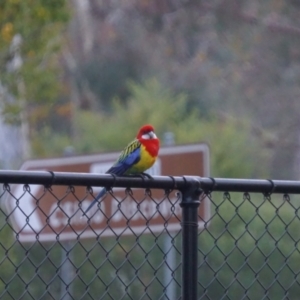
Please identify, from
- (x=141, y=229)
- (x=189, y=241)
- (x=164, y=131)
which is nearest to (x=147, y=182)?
(x=189, y=241)

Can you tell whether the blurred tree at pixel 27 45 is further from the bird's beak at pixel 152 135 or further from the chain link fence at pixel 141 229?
the bird's beak at pixel 152 135

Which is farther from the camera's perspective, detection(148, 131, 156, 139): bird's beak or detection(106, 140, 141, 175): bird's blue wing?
detection(148, 131, 156, 139): bird's beak

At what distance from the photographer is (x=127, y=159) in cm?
337

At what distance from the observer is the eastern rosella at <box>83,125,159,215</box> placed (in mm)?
3297

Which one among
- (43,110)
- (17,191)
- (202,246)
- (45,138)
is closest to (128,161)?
(17,191)

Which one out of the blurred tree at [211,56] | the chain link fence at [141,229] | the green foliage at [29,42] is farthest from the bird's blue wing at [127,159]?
the blurred tree at [211,56]

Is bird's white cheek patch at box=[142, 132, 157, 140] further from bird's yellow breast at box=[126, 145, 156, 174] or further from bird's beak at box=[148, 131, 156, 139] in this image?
bird's yellow breast at box=[126, 145, 156, 174]

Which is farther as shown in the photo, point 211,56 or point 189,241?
point 211,56

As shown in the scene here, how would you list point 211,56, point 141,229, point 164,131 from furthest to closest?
1. point 211,56
2. point 164,131
3. point 141,229

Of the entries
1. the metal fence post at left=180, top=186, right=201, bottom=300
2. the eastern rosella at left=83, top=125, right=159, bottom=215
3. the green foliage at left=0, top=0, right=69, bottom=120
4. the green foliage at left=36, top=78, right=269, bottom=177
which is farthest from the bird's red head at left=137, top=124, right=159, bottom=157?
the green foliage at left=36, top=78, right=269, bottom=177

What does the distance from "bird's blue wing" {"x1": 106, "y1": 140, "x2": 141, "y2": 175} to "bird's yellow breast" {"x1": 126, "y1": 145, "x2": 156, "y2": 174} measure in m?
0.02

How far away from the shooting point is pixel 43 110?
20.5 m

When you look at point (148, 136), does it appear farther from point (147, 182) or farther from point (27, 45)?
point (27, 45)

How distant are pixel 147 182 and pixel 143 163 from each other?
33.6 inches
